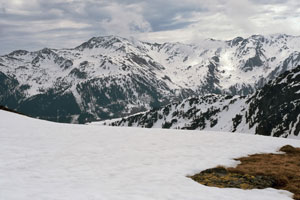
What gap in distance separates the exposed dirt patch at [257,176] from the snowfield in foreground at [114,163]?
2.84ft

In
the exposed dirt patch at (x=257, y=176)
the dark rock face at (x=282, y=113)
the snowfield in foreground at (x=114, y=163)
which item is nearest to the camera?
the snowfield in foreground at (x=114, y=163)

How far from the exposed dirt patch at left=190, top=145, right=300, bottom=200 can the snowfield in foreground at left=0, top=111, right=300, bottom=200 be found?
87 centimetres

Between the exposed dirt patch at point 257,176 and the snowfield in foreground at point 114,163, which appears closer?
the snowfield in foreground at point 114,163

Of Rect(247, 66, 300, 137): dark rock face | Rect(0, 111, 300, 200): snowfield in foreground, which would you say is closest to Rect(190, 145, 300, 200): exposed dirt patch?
Rect(0, 111, 300, 200): snowfield in foreground

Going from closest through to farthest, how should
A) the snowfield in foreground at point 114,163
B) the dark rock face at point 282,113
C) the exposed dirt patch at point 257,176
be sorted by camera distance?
the snowfield in foreground at point 114,163 → the exposed dirt patch at point 257,176 → the dark rock face at point 282,113

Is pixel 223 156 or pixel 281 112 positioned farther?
pixel 281 112

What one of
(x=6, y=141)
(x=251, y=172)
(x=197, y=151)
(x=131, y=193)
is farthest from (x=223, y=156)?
(x=6, y=141)

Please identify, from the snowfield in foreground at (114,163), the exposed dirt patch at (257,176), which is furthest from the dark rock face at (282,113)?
the exposed dirt patch at (257,176)

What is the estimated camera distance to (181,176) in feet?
54.1

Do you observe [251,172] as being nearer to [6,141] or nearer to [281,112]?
[6,141]

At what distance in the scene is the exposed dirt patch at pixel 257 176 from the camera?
1576cm

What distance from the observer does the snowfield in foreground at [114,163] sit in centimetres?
1322

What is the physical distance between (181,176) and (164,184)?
201 cm

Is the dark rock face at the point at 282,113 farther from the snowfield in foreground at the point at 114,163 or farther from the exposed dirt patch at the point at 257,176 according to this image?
the exposed dirt patch at the point at 257,176
